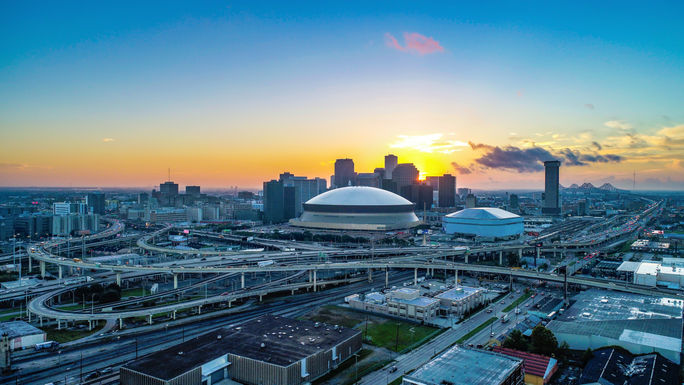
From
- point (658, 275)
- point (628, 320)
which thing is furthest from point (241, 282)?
point (658, 275)

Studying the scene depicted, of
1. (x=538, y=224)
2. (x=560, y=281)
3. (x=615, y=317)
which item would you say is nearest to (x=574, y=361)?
(x=615, y=317)

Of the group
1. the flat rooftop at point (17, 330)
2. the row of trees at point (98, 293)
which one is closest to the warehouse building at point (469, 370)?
the flat rooftop at point (17, 330)

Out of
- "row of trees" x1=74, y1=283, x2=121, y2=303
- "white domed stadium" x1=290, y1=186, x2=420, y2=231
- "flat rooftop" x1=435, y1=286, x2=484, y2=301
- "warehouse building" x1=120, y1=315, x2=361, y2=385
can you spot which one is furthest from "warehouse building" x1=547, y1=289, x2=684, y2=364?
"white domed stadium" x1=290, y1=186, x2=420, y2=231

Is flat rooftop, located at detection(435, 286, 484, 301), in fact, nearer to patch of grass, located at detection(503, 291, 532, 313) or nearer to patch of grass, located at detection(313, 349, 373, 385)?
patch of grass, located at detection(503, 291, 532, 313)

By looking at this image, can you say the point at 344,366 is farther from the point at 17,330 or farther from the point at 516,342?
the point at 17,330

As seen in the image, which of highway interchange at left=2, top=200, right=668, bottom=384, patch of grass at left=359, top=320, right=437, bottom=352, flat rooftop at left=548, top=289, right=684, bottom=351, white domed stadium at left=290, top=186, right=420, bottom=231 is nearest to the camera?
flat rooftop at left=548, top=289, right=684, bottom=351
